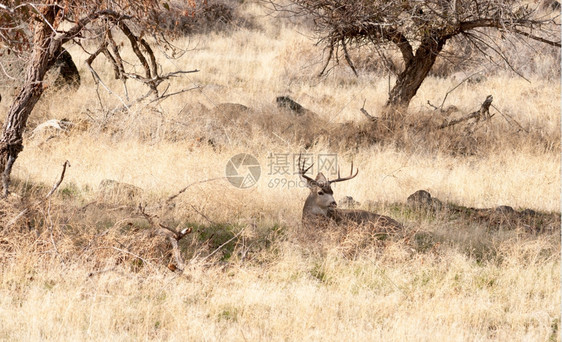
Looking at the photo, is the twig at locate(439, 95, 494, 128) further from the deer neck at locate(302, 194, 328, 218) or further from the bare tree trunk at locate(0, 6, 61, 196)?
the bare tree trunk at locate(0, 6, 61, 196)

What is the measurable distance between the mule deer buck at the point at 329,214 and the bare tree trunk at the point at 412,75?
591cm

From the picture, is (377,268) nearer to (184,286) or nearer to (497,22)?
(184,286)

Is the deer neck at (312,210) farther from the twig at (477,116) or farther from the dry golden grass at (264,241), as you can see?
the twig at (477,116)

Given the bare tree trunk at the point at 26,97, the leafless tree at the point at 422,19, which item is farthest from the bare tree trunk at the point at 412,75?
the bare tree trunk at the point at 26,97

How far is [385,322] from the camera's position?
5031mm

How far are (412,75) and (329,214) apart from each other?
654cm

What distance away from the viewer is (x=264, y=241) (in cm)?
679

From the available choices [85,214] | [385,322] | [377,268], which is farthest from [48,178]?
[385,322]

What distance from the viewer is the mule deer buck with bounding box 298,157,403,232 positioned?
7.00m

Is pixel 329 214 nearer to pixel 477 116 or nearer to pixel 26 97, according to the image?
pixel 26 97

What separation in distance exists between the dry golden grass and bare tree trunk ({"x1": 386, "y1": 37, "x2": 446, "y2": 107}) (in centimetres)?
39

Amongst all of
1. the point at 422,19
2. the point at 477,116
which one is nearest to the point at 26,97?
the point at 422,19

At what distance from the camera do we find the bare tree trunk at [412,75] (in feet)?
41.8

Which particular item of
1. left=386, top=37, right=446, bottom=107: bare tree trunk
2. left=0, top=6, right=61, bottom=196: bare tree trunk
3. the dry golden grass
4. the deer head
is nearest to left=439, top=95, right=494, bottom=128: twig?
the dry golden grass
